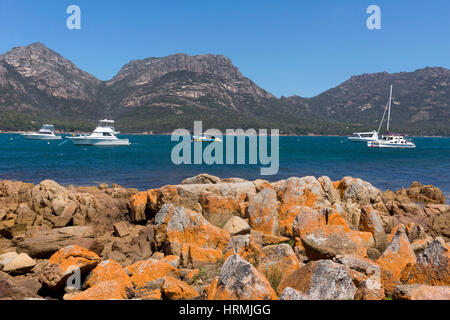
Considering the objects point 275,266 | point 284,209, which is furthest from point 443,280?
point 284,209

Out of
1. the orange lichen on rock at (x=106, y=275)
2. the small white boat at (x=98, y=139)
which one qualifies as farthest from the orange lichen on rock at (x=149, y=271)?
the small white boat at (x=98, y=139)

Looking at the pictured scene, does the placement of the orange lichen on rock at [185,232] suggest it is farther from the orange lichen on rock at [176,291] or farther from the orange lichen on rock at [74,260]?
the orange lichen on rock at [176,291]

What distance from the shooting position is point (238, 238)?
780cm

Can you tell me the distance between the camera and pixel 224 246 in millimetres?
8867

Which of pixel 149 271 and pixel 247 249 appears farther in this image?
pixel 247 249

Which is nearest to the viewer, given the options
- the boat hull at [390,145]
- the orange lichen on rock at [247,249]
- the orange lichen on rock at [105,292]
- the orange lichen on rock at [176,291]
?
the orange lichen on rock at [105,292]

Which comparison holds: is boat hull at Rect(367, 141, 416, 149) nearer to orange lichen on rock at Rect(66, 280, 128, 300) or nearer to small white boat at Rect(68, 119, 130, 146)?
small white boat at Rect(68, 119, 130, 146)

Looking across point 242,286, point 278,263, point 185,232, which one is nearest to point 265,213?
point 185,232

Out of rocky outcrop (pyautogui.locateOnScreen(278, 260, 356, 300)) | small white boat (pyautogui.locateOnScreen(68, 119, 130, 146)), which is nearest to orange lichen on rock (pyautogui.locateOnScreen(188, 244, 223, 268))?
rocky outcrop (pyautogui.locateOnScreen(278, 260, 356, 300))

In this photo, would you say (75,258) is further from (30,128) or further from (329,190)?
(30,128)

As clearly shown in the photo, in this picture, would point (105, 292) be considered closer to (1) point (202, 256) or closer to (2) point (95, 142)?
(1) point (202, 256)

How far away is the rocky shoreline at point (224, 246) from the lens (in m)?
5.26

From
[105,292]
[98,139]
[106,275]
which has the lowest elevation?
[106,275]

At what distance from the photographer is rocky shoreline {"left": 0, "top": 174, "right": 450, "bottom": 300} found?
526 centimetres
